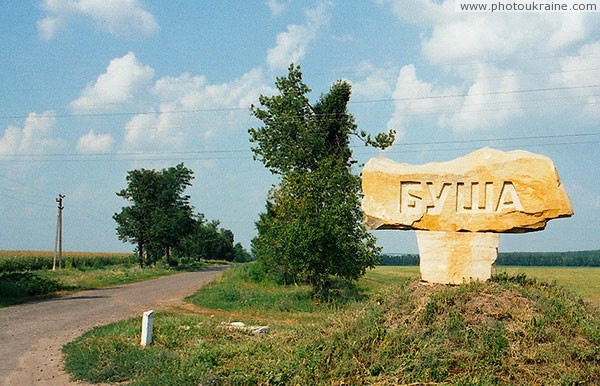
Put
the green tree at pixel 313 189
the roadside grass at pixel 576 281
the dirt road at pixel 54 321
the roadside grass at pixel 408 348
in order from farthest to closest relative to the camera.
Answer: the green tree at pixel 313 189
the roadside grass at pixel 576 281
the dirt road at pixel 54 321
the roadside grass at pixel 408 348

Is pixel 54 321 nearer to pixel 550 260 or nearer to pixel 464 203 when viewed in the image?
pixel 464 203

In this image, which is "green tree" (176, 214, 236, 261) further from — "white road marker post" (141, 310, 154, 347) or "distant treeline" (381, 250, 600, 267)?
"white road marker post" (141, 310, 154, 347)

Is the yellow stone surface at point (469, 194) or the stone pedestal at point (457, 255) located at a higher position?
the yellow stone surface at point (469, 194)

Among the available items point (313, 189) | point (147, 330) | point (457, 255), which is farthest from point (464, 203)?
point (313, 189)

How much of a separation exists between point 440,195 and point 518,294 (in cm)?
234

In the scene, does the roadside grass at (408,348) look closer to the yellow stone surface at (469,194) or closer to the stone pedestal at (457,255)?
the stone pedestal at (457,255)

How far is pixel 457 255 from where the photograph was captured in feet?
34.6

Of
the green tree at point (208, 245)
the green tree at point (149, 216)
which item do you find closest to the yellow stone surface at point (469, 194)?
the green tree at point (149, 216)

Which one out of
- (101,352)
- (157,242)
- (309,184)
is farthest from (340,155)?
(157,242)

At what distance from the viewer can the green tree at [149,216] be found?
46.7 metres

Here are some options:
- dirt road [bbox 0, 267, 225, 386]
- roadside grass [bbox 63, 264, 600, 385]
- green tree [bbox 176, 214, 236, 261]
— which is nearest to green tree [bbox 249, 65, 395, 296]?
dirt road [bbox 0, 267, 225, 386]

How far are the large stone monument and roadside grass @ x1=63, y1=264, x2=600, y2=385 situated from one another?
0.61m

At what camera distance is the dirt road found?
1005 cm

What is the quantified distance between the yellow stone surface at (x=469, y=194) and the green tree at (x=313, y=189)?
29.8 feet
